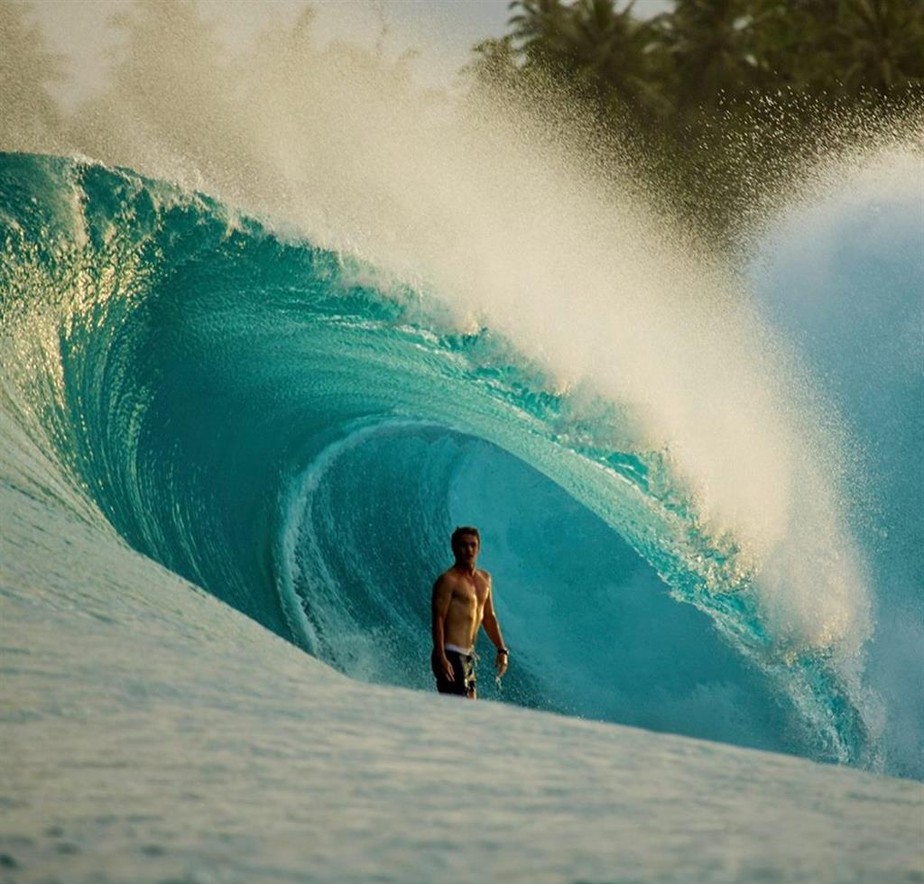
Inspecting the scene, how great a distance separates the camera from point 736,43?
1639 inches

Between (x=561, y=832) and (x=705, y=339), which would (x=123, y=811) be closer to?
(x=561, y=832)

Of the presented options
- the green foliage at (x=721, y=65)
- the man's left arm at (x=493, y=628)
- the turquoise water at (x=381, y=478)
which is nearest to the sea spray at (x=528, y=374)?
the turquoise water at (x=381, y=478)

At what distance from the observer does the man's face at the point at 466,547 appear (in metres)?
6.04

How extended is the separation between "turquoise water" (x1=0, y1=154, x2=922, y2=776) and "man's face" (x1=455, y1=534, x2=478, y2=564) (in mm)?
2228

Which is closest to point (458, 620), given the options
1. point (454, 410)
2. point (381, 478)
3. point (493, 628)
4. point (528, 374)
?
point (493, 628)

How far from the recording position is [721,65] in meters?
41.3

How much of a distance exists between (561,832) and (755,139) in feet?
120

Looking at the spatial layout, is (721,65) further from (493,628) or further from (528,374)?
(493,628)

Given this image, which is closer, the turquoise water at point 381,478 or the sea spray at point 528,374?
the turquoise water at point 381,478

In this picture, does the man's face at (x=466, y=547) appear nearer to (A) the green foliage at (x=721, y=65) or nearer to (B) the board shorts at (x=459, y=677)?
(B) the board shorts at (x=459, y=677)

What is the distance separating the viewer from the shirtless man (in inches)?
237

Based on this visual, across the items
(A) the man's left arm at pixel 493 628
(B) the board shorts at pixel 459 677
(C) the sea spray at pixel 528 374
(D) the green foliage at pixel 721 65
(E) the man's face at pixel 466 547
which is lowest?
(B) the board shorts at pixel 459 677

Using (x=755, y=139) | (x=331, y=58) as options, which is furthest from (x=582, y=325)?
(x=755, y=139)

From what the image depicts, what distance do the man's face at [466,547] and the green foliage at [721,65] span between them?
3309 centimetres
